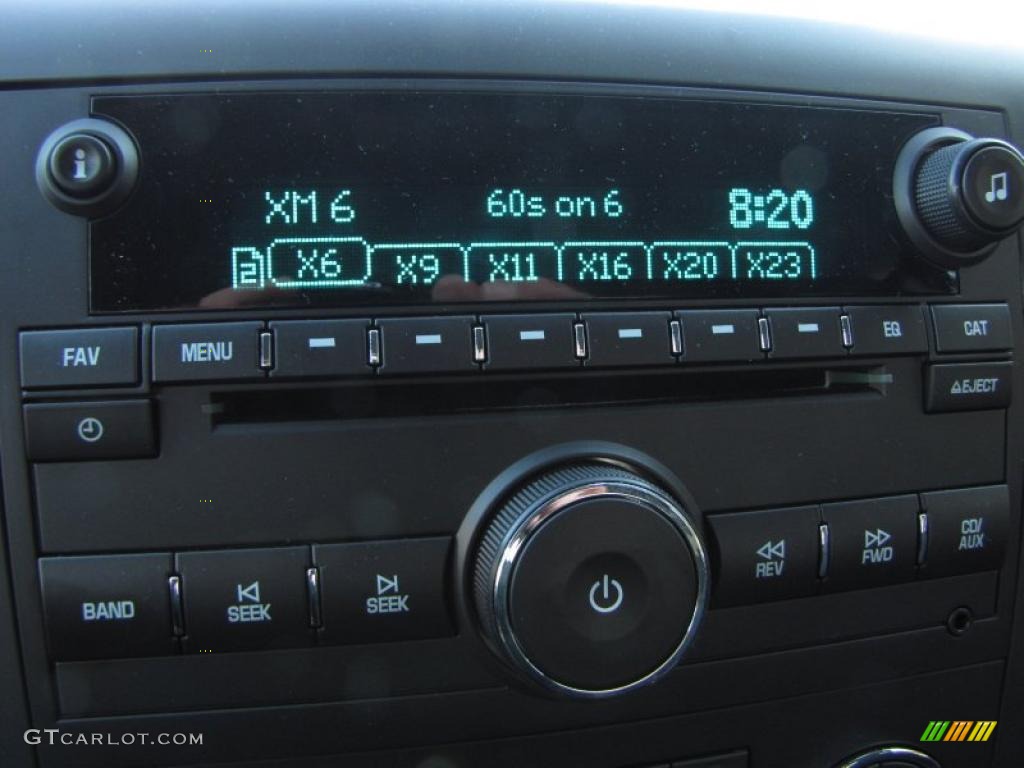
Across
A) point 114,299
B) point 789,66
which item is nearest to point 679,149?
point 789,66

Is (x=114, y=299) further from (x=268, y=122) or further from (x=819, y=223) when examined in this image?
(x=819, y=223)

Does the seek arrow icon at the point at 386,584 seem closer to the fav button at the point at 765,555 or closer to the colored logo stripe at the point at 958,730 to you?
the fav button at the point at 765,555

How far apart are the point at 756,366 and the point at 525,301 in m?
0.31

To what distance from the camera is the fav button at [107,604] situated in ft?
3.03

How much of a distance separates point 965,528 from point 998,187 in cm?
45

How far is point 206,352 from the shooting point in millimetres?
920

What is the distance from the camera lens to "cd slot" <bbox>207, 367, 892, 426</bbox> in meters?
0.97

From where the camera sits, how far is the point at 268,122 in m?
0.95

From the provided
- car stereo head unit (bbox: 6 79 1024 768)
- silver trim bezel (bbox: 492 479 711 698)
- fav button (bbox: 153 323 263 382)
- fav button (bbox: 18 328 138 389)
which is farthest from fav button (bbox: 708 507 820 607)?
fav button (bbox: 18 328 138 389)

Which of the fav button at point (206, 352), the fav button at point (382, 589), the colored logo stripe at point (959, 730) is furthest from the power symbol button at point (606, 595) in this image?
the colored logo stripe at point (959, 730)

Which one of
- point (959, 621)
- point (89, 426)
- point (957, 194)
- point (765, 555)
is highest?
point (957, 194)

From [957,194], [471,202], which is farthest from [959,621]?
[471,202]

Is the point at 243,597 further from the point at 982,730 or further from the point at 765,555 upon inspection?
the point at 982,730

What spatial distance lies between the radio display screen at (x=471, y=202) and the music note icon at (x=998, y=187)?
0.17m
